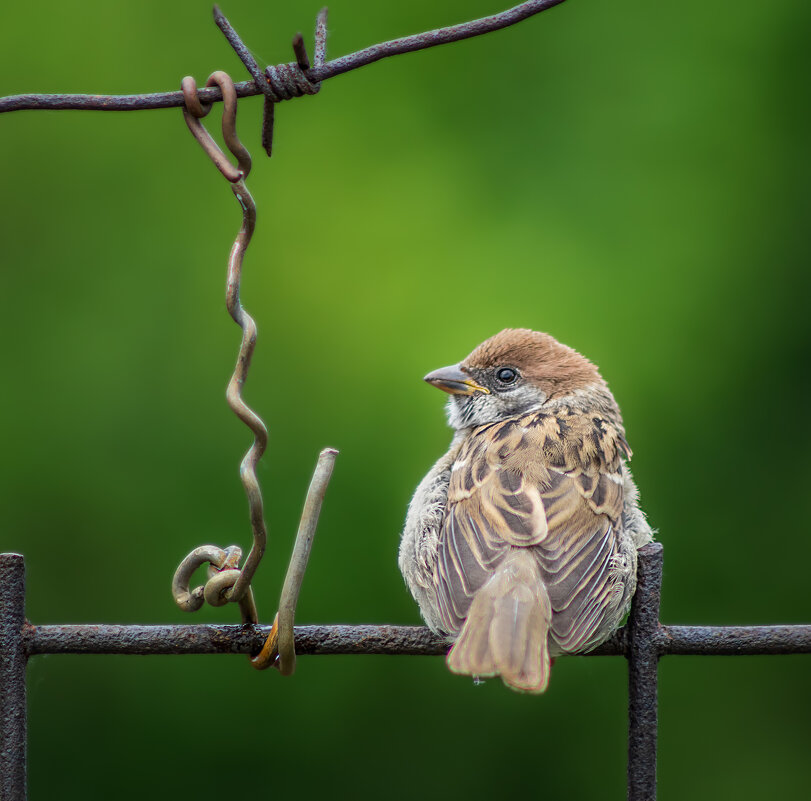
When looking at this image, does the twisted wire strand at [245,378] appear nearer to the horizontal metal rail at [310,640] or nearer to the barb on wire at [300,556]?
the barb on wire at [300,556]

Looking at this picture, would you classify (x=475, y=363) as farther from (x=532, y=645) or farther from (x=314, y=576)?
(x=532, y=645)

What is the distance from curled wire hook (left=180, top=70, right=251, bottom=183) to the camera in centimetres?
150

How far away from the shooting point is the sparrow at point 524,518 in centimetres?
212

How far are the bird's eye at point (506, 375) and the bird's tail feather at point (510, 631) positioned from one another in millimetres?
1137

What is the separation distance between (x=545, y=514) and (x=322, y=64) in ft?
4.42

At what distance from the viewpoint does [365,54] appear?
4.99 ft

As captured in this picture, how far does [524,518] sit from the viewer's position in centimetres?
251

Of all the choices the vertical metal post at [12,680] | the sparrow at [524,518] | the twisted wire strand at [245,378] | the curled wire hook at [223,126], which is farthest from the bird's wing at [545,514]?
the curled wire hook at [223,126]

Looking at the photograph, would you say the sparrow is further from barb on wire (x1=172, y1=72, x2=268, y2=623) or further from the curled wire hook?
the curled wire hook

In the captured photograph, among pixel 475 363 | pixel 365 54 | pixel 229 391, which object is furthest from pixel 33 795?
pixel 365 54

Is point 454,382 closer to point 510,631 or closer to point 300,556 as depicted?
point 510,631

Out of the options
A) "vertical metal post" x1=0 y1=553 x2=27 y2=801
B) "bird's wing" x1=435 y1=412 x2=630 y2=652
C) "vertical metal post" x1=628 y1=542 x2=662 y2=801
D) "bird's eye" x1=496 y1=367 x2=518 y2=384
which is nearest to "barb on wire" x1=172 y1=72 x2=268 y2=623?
"vertical metal post" x1=0 y1=553 x2=27 y2=801

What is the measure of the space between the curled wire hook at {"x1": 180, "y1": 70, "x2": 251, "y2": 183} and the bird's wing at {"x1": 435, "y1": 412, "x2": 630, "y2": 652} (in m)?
1.13

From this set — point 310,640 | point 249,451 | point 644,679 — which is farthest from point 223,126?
point 644,679
